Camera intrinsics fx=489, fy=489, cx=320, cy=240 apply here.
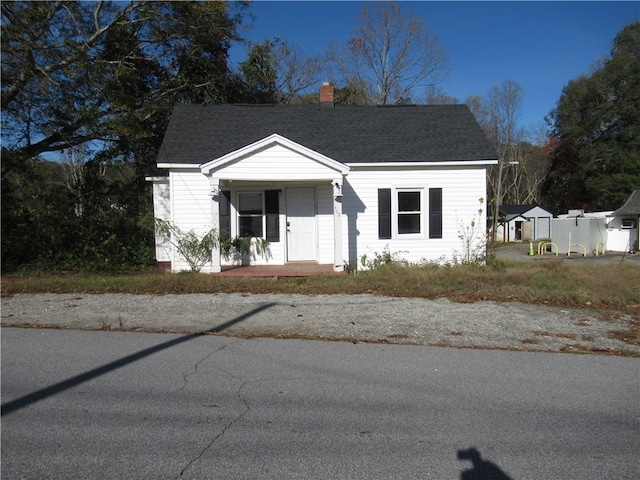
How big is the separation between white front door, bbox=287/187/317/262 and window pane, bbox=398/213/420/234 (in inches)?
102

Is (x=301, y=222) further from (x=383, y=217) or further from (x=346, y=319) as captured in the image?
(x=346, y=319)

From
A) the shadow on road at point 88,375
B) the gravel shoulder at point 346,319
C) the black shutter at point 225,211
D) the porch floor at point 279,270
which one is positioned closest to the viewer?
the shadow on road at point 88,375

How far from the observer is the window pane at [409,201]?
14.7m

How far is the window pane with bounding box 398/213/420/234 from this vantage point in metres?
14.7

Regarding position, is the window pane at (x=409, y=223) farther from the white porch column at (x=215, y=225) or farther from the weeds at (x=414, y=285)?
the white porch column at (x=215, y=225)

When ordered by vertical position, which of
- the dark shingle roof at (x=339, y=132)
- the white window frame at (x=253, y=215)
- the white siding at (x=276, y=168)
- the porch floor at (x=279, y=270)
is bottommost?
the porch floor at (x=279, y=270)

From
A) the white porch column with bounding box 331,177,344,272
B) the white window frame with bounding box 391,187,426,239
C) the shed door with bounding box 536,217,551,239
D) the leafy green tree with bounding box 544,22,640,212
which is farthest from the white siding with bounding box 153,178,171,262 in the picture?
the shed door with bounding box 536,217,551,239

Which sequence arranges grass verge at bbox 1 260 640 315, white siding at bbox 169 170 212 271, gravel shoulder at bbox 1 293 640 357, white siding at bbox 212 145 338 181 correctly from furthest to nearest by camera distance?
white siding at bbox 169 170 212 271
white siding at bbox 212 145 338 181
grass verge at bbox 1 260 640 315
gravel shoulder at bbox 1 293 640 357

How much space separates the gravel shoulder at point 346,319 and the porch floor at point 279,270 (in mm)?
2084

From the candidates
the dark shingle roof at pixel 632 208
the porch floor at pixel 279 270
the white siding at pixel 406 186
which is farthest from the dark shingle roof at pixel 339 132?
the dark shingle roof at pixel 632 208

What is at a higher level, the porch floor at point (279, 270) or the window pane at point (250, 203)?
the window pane at point (250, 203)

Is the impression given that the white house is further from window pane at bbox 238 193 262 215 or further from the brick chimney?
the brick chimney

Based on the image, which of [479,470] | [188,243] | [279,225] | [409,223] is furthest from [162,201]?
[479,470]

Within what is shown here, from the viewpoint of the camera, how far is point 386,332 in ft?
24.6
